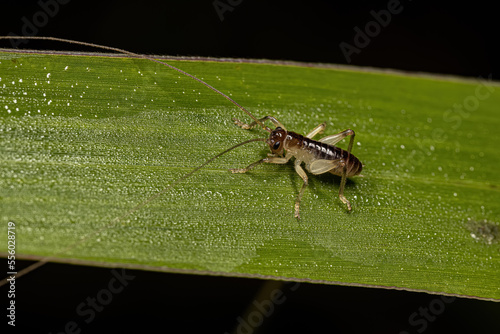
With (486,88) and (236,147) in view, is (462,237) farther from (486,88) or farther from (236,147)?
(236,147)

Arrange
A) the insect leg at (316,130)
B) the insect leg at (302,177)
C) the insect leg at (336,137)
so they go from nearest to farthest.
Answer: the insect leg at (302,177) < the insect leg at (336,137) < the insect leg at (316,130)

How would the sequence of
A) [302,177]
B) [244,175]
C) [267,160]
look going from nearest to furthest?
[244,175] → [267,160] → [302,177]

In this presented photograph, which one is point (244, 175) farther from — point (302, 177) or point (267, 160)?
point (302, 177)

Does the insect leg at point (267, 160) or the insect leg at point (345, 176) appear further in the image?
the insect leg at point (345, 176)

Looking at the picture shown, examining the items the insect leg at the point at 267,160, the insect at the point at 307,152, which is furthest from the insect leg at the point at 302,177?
the insect leg at the point at 267,160

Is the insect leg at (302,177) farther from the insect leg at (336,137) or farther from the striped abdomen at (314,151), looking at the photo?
the insect leg at (336,137)

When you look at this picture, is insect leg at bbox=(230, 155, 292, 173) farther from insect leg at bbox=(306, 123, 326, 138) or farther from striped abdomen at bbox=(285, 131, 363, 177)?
insect leg at bbox=(306, 123, 326, 138)

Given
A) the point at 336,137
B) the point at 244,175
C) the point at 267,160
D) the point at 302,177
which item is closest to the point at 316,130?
the point at 336,137

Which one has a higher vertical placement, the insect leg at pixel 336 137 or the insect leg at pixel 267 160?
the insect leg at pixel 267 160

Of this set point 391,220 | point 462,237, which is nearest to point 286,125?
point 391,220
